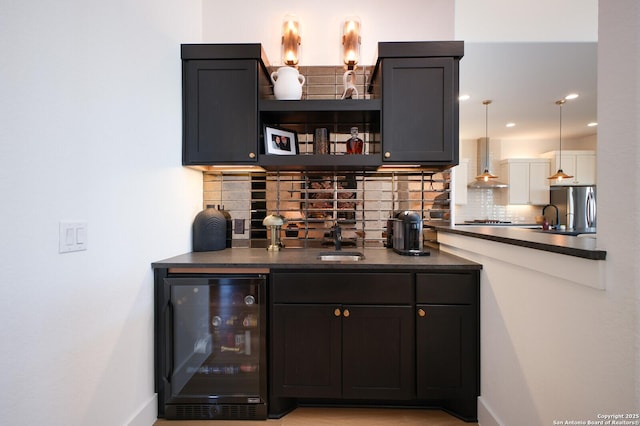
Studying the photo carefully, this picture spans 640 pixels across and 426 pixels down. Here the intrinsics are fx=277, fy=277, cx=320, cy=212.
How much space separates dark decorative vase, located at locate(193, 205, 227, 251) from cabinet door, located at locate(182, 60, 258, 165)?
41 centimetres

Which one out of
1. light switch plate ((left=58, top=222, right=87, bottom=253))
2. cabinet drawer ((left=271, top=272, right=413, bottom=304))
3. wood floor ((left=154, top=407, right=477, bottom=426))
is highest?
light switch plate ((left=58, top=222, right=87, bottom=253))

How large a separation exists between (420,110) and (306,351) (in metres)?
1.67

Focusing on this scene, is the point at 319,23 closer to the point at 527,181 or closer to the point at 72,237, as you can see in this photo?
the point at 72,237

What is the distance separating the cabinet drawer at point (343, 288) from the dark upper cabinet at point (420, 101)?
80 cm

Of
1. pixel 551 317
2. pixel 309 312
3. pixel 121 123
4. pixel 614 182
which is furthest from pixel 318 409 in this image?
pixel 121 123

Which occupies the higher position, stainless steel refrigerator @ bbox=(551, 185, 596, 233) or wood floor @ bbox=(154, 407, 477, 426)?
stainless steel refrigerator @ bbox=(551, 185, 596, 233)

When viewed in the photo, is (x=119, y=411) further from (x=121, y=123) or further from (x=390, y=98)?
(x=390, y=98)

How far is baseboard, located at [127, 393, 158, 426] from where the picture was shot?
1449 millimetres

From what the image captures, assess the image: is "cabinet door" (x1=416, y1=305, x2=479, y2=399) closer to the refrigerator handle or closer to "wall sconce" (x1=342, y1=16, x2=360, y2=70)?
"wall sconce" (x1=342, y1=16, x2=360, y2=70)

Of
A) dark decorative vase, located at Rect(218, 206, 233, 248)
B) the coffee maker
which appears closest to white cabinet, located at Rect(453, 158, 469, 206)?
the coffee maker

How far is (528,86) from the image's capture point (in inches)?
137

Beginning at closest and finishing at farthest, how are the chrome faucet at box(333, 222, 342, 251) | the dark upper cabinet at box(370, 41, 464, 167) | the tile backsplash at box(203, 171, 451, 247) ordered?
the dark upper cabinet at box(370, 41, 464, 167), the chrome faucet at box(333, 222, 342, 251), the tile backsplash at box(203, 171, 451, 247)

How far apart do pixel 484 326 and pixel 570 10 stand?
Result: 2560mm

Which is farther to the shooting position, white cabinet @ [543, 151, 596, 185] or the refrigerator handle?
white cabinet @ [543, 151, 596, 185]
